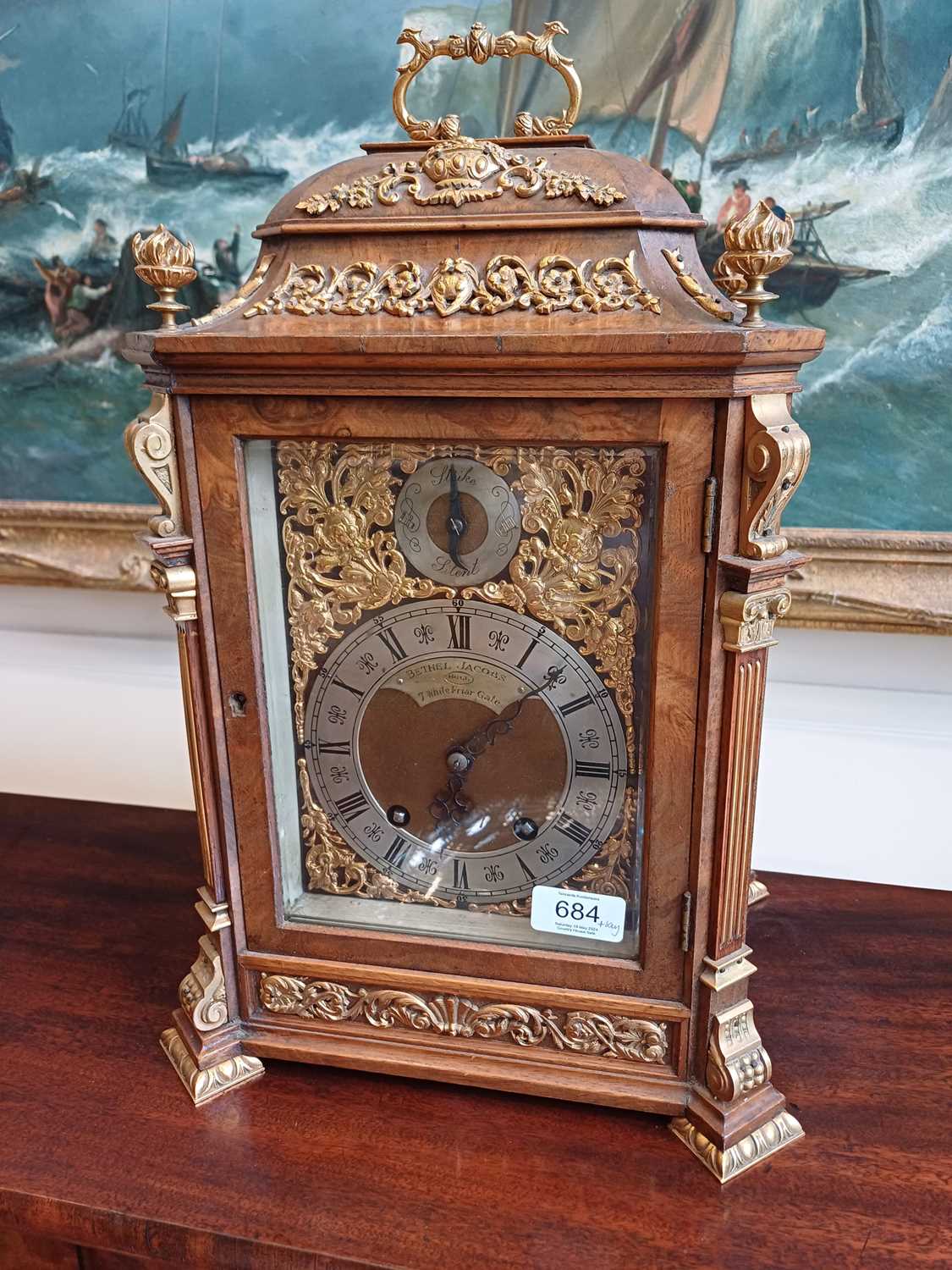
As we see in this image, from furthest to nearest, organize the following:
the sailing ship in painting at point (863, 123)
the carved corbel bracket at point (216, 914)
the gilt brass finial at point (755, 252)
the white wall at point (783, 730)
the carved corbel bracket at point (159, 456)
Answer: the white wall at point (783, 730) → the sailing ship in painting at point (863, 123) → the carved corbel bracket at point (216, 914) → the carved corbel bracket at point (159, 456) → the gilt brass finial at point (755, 252)

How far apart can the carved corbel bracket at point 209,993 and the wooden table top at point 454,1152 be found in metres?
0.06

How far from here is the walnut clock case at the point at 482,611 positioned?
70 centimetres

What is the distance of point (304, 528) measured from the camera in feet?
2.68

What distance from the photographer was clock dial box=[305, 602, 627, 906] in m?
0.80

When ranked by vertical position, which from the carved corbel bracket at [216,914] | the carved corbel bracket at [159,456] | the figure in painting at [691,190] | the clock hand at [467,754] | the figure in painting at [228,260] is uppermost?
the figure in painting at [691,190]

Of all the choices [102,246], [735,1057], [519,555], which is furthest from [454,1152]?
[102,246]

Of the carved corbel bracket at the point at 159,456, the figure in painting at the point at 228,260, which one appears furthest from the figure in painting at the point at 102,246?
the carved corbel bracket at the point at 159,456

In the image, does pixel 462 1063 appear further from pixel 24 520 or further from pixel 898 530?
pixel 24 520

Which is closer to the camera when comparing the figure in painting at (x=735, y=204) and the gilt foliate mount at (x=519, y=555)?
the gilt foliate mount at (x=519, y=555)

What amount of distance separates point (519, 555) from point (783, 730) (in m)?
0.67

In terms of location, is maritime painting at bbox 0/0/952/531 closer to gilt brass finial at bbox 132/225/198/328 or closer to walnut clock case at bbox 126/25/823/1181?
walnut clock case at bbox 126/25/823/1181

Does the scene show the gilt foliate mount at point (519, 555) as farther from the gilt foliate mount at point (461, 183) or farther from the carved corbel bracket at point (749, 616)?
the gilt foliate mount at point (461, 183)

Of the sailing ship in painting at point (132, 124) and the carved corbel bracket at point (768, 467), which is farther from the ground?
the sailing ship in painting at point (132, 124)

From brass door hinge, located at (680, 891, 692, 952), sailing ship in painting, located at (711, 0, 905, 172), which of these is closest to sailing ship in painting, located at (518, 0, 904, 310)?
sailing ship in painting, located at (711, 0, 905, 172)
